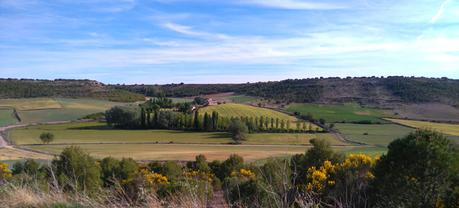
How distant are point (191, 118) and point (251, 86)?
76.7 meters

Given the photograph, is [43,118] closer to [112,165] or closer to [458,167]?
[112,165]

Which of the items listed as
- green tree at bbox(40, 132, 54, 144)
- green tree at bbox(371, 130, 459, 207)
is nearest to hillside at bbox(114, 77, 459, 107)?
green tree at bbox(40, 132, 54, 144)

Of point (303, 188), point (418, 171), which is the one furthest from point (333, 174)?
point (303, 188)

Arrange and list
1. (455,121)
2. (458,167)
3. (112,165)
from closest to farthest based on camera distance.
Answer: (458,167), (112,165), (455,121)

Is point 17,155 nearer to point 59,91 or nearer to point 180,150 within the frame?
point 180,150

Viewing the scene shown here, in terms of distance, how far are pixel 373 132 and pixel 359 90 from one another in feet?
190

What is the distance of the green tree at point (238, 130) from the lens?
82.2 m

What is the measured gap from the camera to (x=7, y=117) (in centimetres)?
10750

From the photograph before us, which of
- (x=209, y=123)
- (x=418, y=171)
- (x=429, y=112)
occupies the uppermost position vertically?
(x=418, y=171)

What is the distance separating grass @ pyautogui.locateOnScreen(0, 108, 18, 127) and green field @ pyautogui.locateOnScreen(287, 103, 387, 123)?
63.7 meters

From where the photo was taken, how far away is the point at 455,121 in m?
87.1

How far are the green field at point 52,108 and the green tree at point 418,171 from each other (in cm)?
10283

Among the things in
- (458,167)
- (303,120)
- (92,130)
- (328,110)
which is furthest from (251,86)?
(458,167)

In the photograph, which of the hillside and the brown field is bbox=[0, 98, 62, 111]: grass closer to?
the hillside
